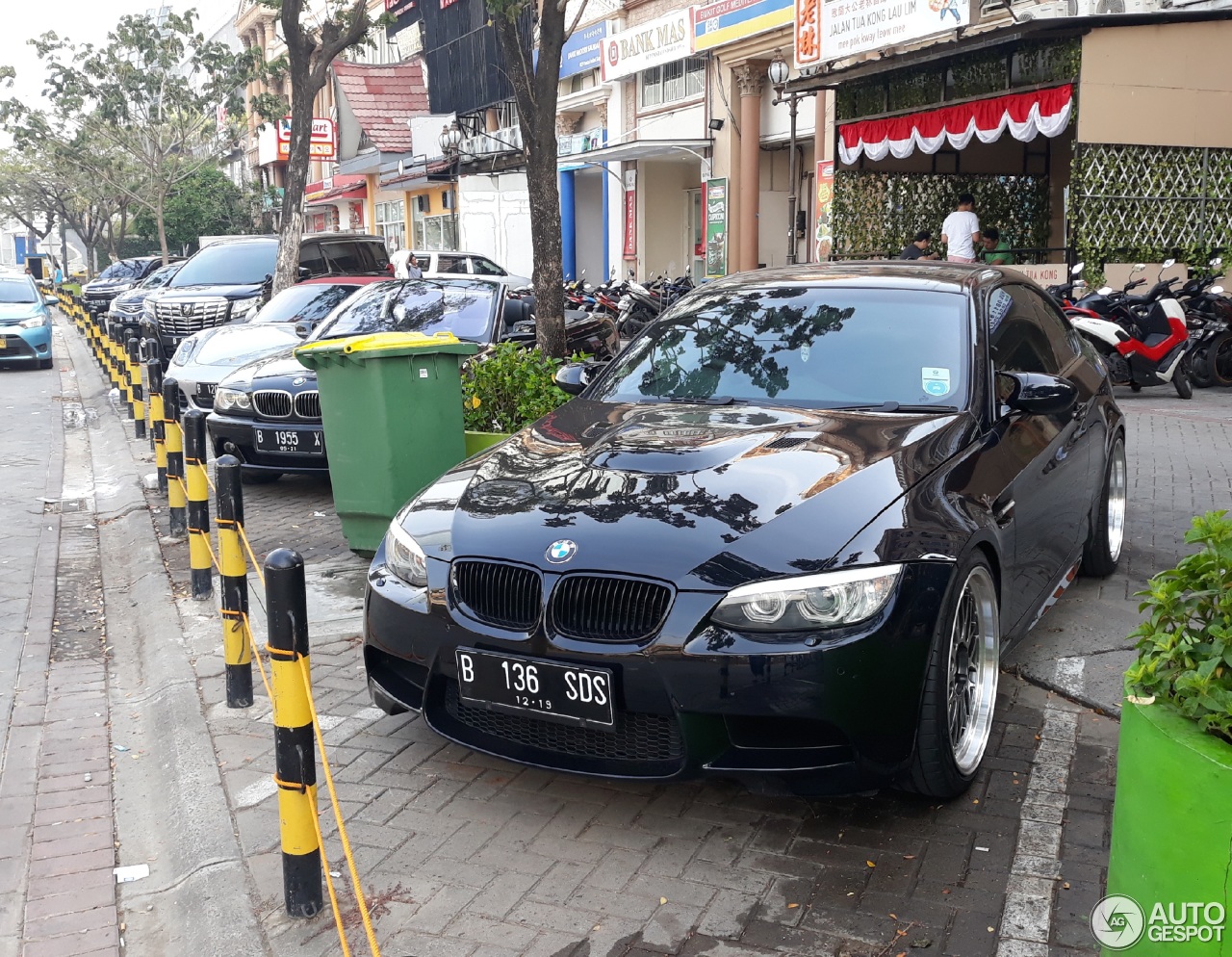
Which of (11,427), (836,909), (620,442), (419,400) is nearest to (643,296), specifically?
(11,427)

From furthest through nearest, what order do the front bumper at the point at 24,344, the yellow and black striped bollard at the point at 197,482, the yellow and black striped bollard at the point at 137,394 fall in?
the front bumper at the point at 24,344 < the yellow and black striped bollard at the point at 137,394 < the yellow and black striped bollard at the point at 197,482

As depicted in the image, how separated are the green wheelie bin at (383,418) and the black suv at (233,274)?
11252 millimetres

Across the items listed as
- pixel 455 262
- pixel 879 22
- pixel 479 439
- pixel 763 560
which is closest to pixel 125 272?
pixel 455 262

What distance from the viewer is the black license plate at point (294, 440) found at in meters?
8.19

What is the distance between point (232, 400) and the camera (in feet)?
28.0

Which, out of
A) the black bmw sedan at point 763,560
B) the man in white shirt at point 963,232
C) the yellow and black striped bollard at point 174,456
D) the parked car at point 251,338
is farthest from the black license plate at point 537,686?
the man in white shirt at point 963,232

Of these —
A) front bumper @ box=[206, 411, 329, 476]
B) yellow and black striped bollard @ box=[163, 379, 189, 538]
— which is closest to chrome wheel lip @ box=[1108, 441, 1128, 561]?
front bumper @ box=[206, 411, 329, 476]

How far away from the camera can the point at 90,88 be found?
125 ft

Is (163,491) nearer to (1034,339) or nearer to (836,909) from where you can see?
(1034,339)

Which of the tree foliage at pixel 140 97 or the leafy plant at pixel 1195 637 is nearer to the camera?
the leafy plant at pixel 1195 637

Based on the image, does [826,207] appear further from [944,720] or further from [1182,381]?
[944,720]

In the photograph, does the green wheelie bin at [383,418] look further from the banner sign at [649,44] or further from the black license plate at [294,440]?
the banner sign at [649,44]

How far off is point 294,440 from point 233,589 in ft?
12.0

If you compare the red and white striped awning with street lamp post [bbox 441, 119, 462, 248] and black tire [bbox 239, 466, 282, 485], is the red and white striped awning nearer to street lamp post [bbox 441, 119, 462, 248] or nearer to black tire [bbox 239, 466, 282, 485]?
black tire [bbox 239, 466, 282, 485]
